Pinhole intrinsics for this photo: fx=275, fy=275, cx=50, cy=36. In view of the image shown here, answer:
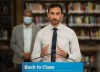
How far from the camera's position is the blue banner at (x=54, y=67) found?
7.66 ft

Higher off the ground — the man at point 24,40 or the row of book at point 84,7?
the row of book at point 84,7

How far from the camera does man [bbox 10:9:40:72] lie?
4.33 meters

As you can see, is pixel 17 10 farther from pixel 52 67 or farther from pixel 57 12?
pixel 52 67

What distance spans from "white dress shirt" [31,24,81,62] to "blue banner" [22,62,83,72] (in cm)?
42

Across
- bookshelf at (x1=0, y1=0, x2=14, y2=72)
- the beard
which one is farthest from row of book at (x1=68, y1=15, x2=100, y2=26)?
the beard

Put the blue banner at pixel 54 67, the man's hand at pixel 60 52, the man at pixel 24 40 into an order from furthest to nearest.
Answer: the man at pixel 24 40 < the man's hand at pixel 60 52 < the blue banner at pixel 54 67

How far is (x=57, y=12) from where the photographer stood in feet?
9.51

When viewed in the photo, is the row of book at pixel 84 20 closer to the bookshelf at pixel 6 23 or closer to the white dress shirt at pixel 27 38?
the bookshelf at pixel 6 23

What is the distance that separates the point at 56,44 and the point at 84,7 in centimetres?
421

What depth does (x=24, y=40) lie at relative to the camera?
438cm

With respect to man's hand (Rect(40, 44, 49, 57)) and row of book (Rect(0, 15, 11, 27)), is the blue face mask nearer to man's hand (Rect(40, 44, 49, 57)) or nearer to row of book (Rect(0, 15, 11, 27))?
man's hand (Rect(40, 44, 49, 57))

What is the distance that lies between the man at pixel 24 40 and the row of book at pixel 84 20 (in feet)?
8.46

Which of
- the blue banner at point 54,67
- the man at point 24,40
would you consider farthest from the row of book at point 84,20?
the blue banner at point 54,67

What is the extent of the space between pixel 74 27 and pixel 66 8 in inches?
20.4
